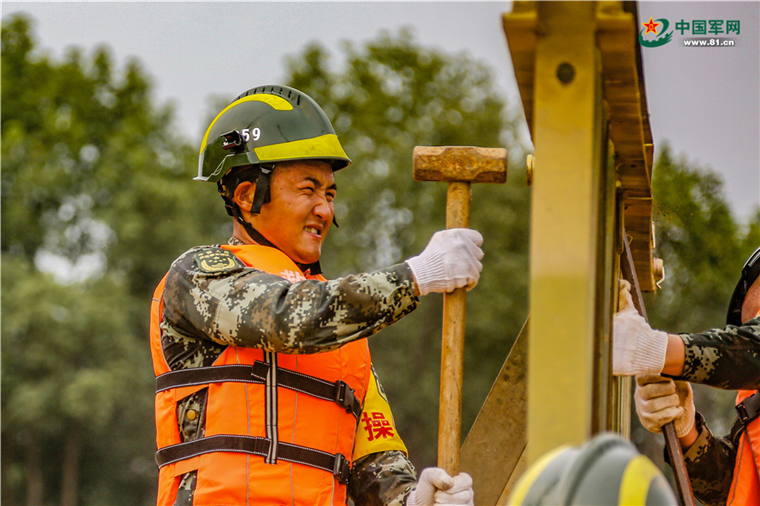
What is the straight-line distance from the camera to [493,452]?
4383 mm

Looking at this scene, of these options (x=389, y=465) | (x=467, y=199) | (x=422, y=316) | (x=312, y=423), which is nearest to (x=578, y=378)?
(x=467, y=199)

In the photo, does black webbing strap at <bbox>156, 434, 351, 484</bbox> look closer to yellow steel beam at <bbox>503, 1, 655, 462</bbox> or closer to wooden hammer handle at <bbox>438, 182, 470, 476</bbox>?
wooden hammer handle at <bbox>438, 182, 470, 476</bbox>

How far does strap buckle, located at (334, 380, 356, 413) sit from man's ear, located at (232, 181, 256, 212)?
0.96 metres

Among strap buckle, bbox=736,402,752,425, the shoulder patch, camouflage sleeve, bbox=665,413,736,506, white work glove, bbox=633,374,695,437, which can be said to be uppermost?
the shoulder patch

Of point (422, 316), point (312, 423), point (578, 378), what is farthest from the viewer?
point (422, 316)

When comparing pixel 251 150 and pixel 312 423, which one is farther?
pixel 251 150

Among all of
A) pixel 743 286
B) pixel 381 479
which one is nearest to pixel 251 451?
pixel 381 479

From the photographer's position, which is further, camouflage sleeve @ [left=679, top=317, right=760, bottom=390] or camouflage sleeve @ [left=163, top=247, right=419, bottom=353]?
camouflage sleeve @ [left=679, top=317, right=760, bottom=390]

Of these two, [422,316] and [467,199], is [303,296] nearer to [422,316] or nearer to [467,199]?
[467,199]

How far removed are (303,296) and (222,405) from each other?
2.03 feet

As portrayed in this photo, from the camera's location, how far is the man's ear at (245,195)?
427 cm

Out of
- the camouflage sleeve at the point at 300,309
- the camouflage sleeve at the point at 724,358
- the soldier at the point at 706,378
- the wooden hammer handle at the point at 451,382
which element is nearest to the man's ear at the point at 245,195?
the camouflage sleeve at the point at 300,309

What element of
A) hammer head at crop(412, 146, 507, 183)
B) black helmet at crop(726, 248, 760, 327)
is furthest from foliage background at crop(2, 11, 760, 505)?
hammer head at crop(412, 146, 507, 183)

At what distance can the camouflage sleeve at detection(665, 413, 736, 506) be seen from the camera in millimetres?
5125
